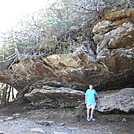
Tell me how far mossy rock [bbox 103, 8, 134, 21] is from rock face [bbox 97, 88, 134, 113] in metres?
3.04

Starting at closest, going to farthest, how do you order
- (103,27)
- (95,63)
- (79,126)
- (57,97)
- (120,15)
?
(120,15) → (79,126) → (103,27) → (95,63) → (57,97)

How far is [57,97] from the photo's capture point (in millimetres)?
7648

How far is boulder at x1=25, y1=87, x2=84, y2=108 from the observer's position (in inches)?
275

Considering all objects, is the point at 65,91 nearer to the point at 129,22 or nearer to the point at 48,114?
the point at 48,114

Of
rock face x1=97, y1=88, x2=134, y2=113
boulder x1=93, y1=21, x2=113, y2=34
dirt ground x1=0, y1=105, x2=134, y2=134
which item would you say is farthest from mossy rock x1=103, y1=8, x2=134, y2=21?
dirt ground x1=0, y1=105, x2=134, y2=134

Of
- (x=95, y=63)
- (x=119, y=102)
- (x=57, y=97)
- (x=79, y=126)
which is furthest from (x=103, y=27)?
(x=57, y=97)

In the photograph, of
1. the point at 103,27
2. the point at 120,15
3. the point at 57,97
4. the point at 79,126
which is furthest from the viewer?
the point at 57,97

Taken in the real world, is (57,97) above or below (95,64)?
below

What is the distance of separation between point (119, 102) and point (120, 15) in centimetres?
340

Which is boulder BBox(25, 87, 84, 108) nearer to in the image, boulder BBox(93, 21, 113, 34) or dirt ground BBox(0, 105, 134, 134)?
dirt ground BBox(0, 105, 134, 134)

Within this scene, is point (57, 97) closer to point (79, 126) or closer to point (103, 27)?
point (79, 126)

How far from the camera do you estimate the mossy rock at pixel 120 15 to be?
490 cm

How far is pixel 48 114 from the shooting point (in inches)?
285

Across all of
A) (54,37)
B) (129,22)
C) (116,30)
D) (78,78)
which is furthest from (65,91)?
(129,22)
